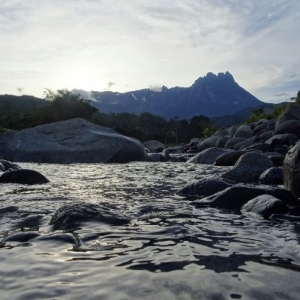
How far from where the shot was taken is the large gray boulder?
1791 cm

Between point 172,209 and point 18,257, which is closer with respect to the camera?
point 18,257

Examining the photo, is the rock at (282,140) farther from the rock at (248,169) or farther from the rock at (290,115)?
the rock at (248,169)

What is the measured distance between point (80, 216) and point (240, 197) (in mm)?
2607

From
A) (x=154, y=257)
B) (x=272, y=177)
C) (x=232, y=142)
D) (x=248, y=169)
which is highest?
(x=232, y=142)

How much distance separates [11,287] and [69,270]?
0.42m

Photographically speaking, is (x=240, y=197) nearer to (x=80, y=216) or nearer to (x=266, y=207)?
(x=266, y=207)

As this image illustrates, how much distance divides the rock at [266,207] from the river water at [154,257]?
1.06ft

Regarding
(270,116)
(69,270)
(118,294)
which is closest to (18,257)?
(69,270)

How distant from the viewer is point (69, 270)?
8.59 feet

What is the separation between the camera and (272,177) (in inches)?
316

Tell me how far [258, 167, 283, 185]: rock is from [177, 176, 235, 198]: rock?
1573mm

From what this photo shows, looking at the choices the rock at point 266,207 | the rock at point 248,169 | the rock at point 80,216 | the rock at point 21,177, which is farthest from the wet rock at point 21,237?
the rock at point 248,169

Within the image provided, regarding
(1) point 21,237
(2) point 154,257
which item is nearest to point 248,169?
(2) point 154,257

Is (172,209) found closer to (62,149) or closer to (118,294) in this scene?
(118,294)
